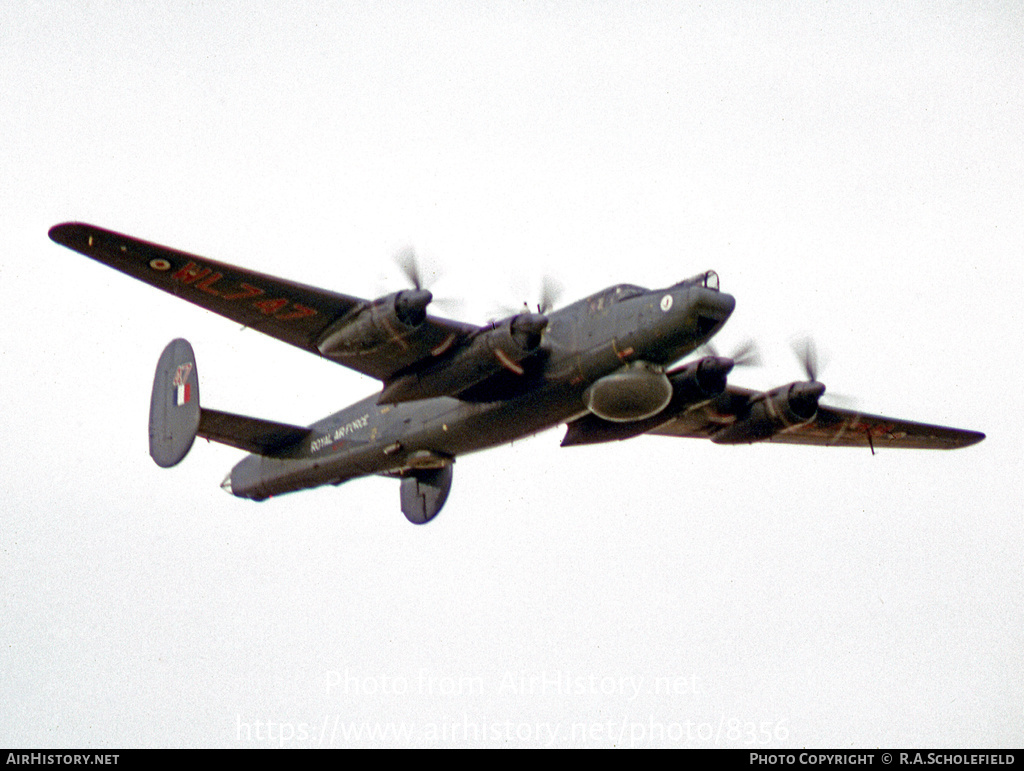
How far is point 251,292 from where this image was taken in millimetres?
17453

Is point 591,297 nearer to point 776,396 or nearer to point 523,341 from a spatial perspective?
point 523,341

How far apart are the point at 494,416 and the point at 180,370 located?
6.94 meters

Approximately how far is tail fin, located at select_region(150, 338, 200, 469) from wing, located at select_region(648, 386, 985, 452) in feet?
30.0

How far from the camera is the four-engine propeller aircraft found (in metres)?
16.6

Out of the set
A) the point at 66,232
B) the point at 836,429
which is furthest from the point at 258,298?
the point at 836,429

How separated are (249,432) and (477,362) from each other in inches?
254

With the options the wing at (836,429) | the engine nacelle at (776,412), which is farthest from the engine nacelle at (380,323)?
the engine nacelle at (776,412)

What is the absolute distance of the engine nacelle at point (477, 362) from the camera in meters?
16.7

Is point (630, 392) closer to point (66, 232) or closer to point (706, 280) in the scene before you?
point (706, 280)

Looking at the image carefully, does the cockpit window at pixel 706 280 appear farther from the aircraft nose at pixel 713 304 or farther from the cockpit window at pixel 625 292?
the cockpit window at pixel 625 292

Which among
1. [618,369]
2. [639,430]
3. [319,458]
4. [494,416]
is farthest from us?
[319,458]

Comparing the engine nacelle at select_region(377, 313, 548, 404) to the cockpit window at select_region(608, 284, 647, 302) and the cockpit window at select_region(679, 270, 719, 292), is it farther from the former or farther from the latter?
the cockpit window at select_region(679, 270, 719, 292)
